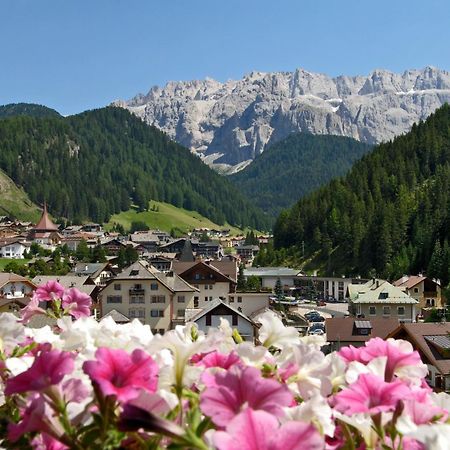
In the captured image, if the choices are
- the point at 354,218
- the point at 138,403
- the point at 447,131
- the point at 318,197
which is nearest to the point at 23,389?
the point at 138,403

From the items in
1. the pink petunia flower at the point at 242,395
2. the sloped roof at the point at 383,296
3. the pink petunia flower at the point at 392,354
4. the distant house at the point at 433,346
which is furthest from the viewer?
the sloped roof at the point at 383,296

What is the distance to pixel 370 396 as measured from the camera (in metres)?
2.45

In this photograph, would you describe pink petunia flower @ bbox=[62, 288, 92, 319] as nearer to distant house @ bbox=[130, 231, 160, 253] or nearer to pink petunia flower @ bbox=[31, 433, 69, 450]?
pink petunia flower @ bbox=[31, 433, 69, 450]

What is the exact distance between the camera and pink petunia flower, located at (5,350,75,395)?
2.24m

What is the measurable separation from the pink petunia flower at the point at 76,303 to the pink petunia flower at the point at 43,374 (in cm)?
245

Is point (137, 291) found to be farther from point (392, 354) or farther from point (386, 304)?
point (392, 354)

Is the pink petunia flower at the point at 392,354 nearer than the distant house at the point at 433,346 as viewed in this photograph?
Yes

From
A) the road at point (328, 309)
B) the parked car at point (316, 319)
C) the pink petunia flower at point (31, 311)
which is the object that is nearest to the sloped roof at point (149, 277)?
the parked car at point (316, 319)

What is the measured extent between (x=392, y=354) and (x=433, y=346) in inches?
1440

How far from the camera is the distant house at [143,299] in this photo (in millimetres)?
50406

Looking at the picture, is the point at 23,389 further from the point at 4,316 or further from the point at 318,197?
the point at 318,197

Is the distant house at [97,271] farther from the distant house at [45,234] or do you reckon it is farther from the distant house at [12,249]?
the distant house at [45,234]

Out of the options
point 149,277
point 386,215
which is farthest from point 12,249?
point 149,277

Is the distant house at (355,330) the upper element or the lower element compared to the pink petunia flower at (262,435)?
lower
